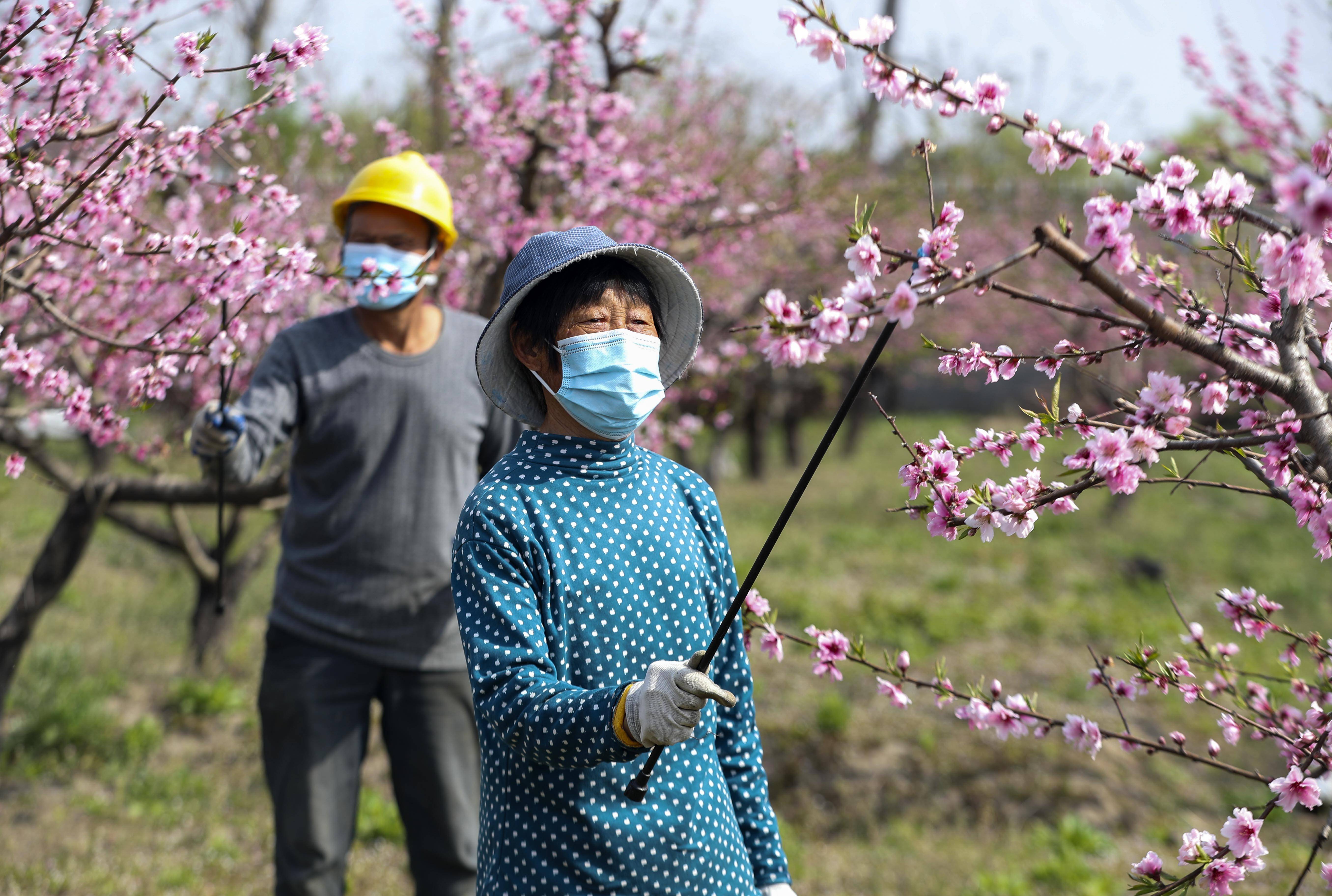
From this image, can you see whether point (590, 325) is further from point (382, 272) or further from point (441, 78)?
point (441, 78)

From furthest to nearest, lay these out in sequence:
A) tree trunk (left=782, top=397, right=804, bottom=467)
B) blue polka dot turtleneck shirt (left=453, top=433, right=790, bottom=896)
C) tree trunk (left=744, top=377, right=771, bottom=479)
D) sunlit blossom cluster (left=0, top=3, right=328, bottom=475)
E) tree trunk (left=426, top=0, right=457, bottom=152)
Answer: tree trunk (left=782, top=397, right=804, bottom=467) < tree trunk (left=744, top=377, right=771, bottom=479) < tree trunk (left=426, top=0, right=457, bottom=152) < sunlit blossom cluster (left=0, top=3, right=328, bottom=475) < blue polka dot turtleneck shirt (left=453, top=433, right=790, bottom=896)

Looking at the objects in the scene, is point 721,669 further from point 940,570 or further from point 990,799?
point 940,570

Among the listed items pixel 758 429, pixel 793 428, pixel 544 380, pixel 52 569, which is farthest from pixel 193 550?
pixel 793 428

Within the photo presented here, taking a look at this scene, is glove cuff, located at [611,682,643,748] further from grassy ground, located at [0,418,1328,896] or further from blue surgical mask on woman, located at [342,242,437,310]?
blue surgical mask on woman, located at [342,242,437,310]

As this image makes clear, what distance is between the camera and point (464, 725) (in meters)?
2.76

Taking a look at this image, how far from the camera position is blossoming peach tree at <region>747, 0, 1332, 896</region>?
4.30 ft

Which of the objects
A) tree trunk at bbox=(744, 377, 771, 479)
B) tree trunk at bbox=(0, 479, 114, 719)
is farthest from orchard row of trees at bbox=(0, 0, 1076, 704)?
tree trunk at bbox=(744, 377, 771, 479)

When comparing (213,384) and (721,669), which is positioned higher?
(721,669)

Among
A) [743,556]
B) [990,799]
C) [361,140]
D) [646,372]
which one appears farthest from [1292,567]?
[646,372]

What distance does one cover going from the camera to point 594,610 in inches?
64.6

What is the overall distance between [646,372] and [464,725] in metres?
1.41

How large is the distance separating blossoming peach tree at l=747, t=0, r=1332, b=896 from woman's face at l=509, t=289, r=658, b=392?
13.4 inches

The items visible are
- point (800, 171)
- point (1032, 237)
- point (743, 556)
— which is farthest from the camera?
point (743, 556)

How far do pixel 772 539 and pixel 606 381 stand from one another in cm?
45
